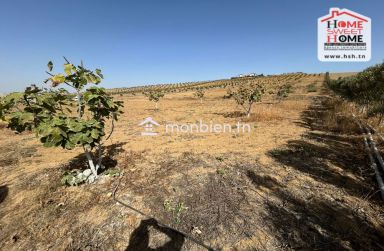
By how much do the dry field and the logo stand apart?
36.3ft

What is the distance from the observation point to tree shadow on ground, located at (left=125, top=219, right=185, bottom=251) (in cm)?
319

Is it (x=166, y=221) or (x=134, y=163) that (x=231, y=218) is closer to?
(x=166, y=221)

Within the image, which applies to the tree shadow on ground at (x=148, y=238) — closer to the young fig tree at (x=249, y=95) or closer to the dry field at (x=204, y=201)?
the dry field at (x=204, y=201)

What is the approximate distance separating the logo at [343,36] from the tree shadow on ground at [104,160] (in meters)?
16.3

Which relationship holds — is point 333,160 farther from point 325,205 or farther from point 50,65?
point 50,65

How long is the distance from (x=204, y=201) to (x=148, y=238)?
1.41 meters

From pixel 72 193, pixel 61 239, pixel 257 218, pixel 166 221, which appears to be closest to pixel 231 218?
pixel 257 218

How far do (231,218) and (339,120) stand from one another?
11.2 metres

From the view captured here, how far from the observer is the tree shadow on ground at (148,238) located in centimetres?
319

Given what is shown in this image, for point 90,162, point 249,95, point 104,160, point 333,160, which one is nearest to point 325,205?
point 333,160

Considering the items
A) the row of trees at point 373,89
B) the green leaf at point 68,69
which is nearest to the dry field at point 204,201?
the green leaf at point 68,69

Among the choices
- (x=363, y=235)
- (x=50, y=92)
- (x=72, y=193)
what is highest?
(x=50, y=92)

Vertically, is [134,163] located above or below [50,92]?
below

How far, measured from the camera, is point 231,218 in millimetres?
3791
